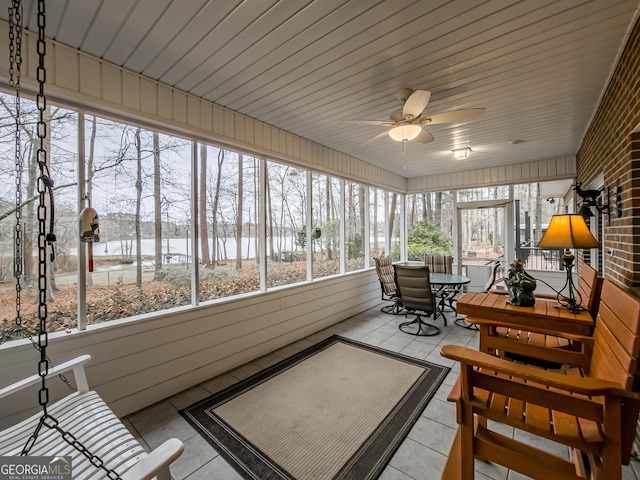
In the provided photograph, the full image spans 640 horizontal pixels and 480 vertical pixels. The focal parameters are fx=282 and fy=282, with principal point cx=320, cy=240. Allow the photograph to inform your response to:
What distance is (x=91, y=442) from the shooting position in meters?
1.38

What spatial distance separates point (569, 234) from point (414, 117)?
1503 millimetres

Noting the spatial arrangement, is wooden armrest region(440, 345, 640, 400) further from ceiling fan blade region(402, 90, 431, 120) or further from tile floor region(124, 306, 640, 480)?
ceiling fan blade region(402, 90, 431, 120)

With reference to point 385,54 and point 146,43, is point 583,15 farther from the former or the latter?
point 146,43

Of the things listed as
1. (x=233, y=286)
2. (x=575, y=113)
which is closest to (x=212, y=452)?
(x=233, y=286)

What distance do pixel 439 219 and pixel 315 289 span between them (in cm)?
374

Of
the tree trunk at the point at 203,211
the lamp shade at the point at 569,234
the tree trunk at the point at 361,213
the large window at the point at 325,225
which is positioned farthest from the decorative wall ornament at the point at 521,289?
the tree trunk at the point at 361,213

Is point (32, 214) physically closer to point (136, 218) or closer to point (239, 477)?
point (136, 218)

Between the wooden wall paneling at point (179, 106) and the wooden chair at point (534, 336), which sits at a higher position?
the wooden wall paneling at point (179, 106)

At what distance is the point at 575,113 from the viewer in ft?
10.2

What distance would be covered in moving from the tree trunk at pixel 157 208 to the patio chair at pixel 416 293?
3036 mm

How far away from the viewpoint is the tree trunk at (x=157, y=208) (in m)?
2.62

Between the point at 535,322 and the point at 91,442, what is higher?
the point at 535,322

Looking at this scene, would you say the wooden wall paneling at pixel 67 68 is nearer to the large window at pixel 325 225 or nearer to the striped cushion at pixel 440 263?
the large window at pixel 325 225

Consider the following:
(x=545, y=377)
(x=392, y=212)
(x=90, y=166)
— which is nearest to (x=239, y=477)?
(x=545, y=377)
